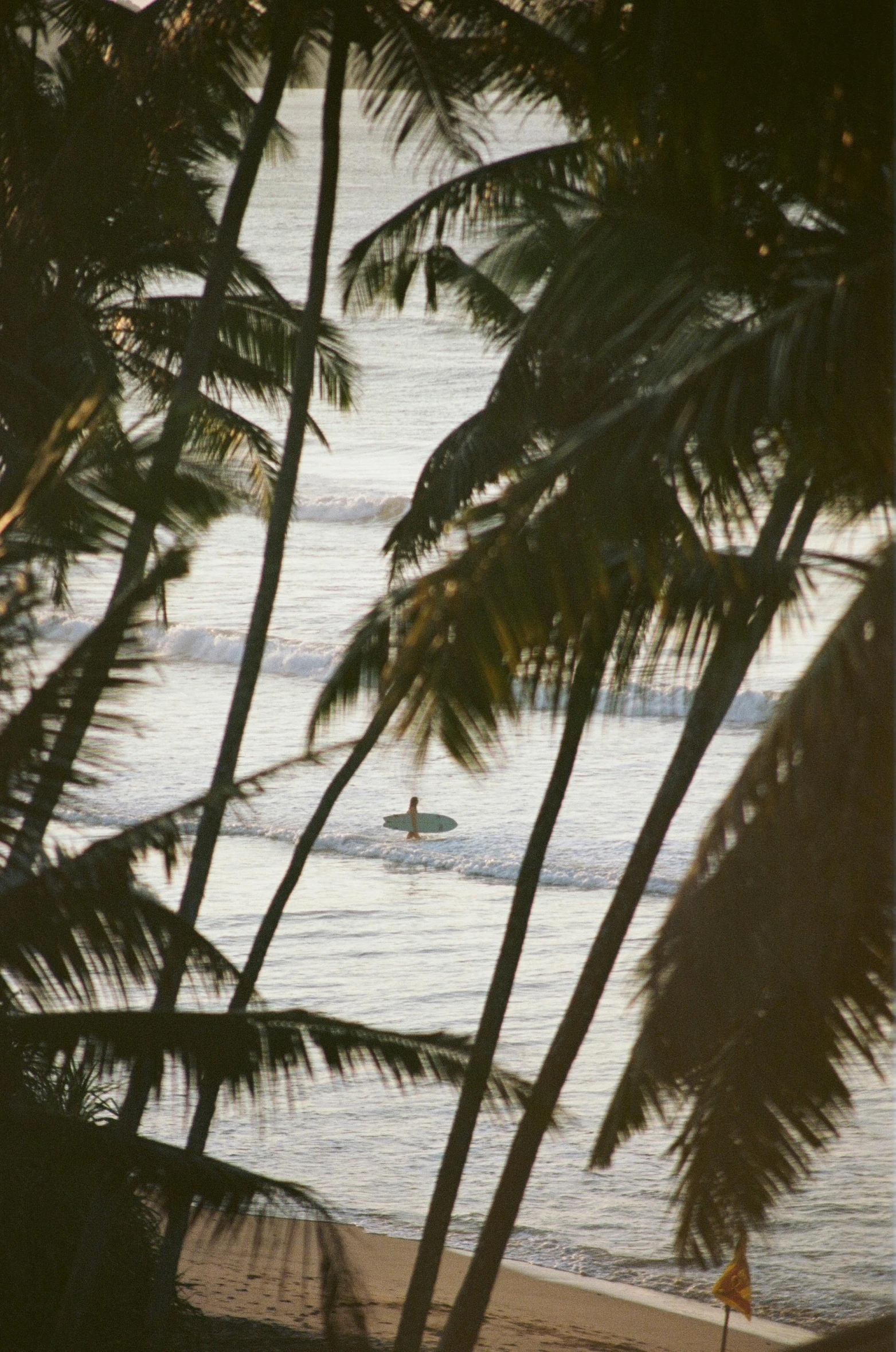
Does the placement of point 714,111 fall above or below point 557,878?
above

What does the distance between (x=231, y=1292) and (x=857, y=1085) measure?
664 centimetres

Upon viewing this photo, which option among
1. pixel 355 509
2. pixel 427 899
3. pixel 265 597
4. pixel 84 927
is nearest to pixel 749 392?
pixel 84 927

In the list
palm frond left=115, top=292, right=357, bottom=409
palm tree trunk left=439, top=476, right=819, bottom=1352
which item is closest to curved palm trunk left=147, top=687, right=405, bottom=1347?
palm tree trunk left=439, top=476, right=819, bottom=1352

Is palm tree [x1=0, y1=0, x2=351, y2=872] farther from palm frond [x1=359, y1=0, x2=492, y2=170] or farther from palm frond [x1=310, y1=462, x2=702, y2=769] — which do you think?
palm frond [x1=310, y1=462, x2=702, y2=769]

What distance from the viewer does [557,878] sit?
845 inches

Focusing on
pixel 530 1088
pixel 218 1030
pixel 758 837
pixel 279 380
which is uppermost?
pixel 279 380

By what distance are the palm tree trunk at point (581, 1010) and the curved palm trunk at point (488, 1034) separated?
333 millimetres

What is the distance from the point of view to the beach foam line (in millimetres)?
9859

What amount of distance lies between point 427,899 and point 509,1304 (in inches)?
399

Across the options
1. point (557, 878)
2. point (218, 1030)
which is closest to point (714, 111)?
point (218, 1030)

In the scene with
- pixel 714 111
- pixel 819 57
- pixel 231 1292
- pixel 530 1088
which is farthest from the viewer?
pixel 231 1292

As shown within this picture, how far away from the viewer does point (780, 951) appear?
163 inches

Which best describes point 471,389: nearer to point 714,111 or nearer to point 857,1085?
point 857,1085

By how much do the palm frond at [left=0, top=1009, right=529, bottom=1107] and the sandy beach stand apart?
4.31 m
